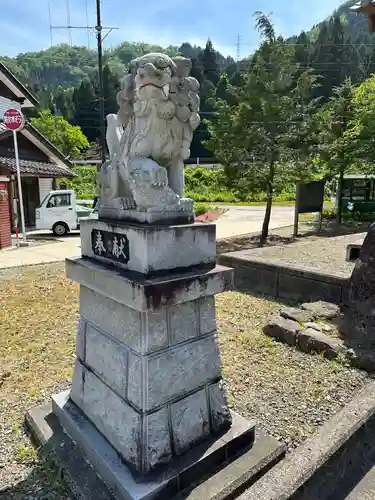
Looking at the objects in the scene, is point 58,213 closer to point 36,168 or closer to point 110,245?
point 36,168

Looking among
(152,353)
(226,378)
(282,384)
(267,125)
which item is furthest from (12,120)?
(152,353)

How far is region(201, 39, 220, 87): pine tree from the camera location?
5381cm

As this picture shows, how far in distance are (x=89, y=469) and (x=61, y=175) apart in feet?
50.6

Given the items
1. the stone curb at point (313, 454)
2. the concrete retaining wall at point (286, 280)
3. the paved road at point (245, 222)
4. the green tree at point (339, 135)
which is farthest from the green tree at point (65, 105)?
the stone curb at point (313, 454)

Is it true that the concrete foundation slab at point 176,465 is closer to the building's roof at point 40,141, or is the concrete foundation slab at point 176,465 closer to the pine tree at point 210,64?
the building's roof at point 40,141

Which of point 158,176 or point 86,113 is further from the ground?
point 86,113

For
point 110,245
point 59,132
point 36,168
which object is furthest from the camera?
point 59,132

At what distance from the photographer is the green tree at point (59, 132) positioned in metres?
31.6

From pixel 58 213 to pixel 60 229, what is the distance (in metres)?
0.67

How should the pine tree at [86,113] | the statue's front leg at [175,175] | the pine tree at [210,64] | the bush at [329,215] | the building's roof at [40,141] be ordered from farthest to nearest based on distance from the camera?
1. the pine tree at [210,64]
2. the pine tree at [86,113]
3. the bush at [329,215]
4. the building's roof at [40,141]
5. the statue's front leg at [175,175]

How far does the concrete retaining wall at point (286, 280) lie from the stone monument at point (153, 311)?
3.75 m

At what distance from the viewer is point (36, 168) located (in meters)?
15.1

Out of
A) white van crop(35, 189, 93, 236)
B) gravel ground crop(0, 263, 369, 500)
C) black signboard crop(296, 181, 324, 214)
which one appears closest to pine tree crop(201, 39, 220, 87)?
white van crop(35, 189, 93, 236)

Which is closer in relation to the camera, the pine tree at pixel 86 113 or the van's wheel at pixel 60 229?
the van's wheel at pixel 60 229
